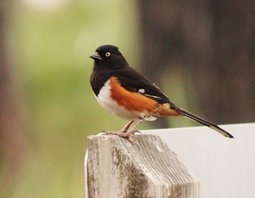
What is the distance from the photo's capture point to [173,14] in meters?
2.41

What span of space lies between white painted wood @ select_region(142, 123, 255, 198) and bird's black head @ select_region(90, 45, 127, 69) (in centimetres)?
31

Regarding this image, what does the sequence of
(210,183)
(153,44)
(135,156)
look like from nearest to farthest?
1. (135,156)
2. (210,183)
3. (153,44)

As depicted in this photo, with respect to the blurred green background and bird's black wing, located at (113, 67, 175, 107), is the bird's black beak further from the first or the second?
the blurred green background

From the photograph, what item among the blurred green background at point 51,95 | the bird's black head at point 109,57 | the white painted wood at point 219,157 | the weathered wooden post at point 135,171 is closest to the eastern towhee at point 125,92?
the bird's black head at point 109,57

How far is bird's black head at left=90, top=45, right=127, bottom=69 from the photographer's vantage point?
142 centimetres

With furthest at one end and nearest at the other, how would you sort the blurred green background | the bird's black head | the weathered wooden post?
1. the blurred green background
2. the bird's black head
3. the weathered wooden post

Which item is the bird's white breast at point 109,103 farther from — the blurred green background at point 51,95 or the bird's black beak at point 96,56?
the blurred green background at point 51,95

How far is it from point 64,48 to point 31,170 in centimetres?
38

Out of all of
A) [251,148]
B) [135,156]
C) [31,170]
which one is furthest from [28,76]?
[135,156]

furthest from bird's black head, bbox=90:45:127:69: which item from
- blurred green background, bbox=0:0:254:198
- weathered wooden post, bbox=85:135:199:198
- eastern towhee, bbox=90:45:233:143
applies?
blurred green background, bbox=0:0:254:198

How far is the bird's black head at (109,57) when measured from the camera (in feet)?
4.65

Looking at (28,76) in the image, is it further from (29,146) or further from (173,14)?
(173,14)

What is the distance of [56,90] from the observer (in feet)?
7.11

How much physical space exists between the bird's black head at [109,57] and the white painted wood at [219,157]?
1.01ft
